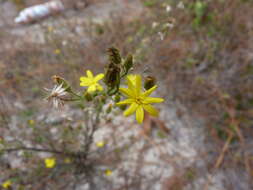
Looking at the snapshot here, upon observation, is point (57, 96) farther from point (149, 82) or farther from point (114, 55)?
point (149, 82)

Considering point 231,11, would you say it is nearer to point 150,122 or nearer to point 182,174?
point 150,122

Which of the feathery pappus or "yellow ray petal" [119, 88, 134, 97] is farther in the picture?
the feathery pappus

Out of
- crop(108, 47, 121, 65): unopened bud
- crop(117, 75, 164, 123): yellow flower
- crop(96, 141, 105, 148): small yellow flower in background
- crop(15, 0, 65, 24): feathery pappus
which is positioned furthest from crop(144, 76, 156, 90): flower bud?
crop(15, 0, 65, 24): feathery pappus

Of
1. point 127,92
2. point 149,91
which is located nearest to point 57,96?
point 127,92

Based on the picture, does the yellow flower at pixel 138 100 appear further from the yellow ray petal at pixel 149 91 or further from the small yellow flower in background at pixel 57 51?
the small yellow flower in background at pixel 57 51

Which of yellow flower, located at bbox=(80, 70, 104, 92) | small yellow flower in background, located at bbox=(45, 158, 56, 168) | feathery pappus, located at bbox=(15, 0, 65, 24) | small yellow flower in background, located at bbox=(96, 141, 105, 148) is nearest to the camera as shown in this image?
yellow flower, located at bbox=(80, 70, 104, 92)

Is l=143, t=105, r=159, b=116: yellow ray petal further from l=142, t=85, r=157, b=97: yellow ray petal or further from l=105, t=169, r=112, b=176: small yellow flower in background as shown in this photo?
l=105, t=169, r=112, b=176: small yellow flower in background

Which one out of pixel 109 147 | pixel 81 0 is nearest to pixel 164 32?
pixel 109 147
